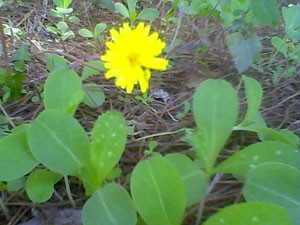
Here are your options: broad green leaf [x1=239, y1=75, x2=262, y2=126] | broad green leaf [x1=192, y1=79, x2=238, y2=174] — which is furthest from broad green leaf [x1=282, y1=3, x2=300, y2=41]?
broad green leaf [x1=192, y1=79, x2=238, y2=174]

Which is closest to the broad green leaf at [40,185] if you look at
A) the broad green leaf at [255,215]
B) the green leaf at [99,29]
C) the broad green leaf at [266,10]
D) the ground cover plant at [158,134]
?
the ground cover plant at [158,134]

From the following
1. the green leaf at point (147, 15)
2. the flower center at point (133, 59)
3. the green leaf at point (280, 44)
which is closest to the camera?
the flower center at point (133, 59)

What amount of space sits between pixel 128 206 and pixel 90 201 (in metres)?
0.07

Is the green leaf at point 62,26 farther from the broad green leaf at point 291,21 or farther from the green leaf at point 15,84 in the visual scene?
the broad green leaf at point 291,21

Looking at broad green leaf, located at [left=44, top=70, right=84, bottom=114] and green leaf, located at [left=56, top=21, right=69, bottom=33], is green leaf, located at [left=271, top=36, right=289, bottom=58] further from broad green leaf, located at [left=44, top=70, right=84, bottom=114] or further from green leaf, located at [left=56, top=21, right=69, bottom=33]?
broad green leaf, located at [left=44, top=70, right=84, bottom=114]

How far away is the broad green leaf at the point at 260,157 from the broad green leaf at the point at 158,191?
0.12 m

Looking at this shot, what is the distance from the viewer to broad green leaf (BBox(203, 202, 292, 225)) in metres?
0.78

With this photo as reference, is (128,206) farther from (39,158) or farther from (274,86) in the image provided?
(274,86)

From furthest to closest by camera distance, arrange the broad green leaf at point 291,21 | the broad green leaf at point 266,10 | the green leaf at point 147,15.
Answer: the green leaf at point 147,15 < the broad green leaf at point 291,21 < the broad green leaf at point 266,10

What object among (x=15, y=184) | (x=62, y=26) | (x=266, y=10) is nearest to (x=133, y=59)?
(x=15, y=184)

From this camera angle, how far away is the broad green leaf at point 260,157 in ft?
3.01

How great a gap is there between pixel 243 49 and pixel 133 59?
0.67 m

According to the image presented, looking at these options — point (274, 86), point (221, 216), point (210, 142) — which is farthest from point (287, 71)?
point (221, 216)

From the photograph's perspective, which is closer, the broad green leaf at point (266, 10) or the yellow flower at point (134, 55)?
the yellow flower at point (134, 55)
